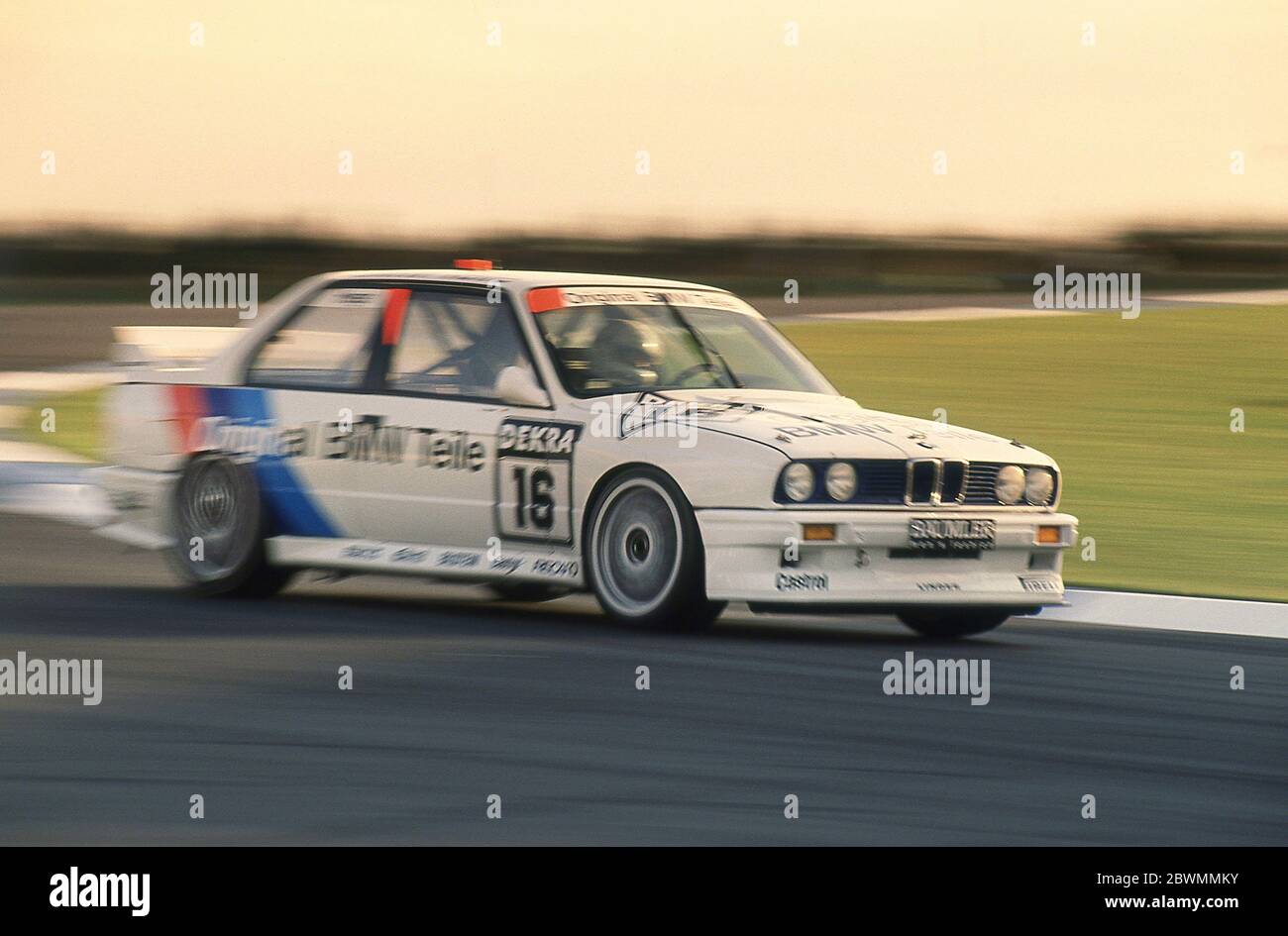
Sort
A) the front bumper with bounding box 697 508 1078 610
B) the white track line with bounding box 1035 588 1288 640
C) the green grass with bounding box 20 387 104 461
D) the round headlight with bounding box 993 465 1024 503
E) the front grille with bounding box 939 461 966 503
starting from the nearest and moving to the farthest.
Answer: the front bumper with bounding box 697 508 1078 610, the front grille with bounding box 939 461 966 503, the round headlight with bounding box 993 465 1024 503, the white track line with bounding box 1035 588 1288 640, the green grass with bounding box 20 387 104 461

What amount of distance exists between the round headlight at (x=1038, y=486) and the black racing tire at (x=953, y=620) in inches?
19.6

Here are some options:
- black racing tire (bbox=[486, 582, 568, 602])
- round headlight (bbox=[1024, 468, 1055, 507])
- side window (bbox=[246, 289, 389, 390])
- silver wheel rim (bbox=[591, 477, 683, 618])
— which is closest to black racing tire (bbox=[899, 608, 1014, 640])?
A: round headlight (bbox=[1024, 468, 1055, 507])

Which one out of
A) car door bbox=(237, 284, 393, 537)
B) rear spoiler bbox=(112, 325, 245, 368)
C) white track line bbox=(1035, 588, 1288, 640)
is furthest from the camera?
rear spoiler bbox=(112, 325, 245, 368)

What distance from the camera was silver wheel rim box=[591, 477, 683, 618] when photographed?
9945mm

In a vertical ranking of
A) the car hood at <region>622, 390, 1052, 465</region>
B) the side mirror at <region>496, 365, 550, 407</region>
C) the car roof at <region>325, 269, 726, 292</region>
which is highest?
the car roof at <region>325, 269, 726, 292</region>

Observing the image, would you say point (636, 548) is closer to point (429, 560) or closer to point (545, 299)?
point (429, 560)

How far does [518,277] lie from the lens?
36.5 feet

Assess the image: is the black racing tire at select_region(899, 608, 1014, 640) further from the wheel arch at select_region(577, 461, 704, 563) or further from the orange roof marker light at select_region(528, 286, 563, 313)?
the orange roof marker light at select_region(528, 286, 563, 313)

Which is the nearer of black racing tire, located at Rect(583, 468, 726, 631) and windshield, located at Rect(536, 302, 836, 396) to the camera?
black racing tire, located at Rect(583, 468, 726, 631)

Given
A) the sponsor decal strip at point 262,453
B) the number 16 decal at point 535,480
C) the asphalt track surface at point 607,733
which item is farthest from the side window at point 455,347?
the asphalt track surface at point 607,733

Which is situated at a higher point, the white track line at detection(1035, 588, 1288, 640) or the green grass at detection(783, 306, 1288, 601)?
the green grass at detection(783, 306, 1288, 601)

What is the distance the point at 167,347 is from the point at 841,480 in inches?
159

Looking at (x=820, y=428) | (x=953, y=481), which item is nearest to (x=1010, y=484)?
(x=953, y=481)

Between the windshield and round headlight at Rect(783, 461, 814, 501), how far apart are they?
1.10 meters
